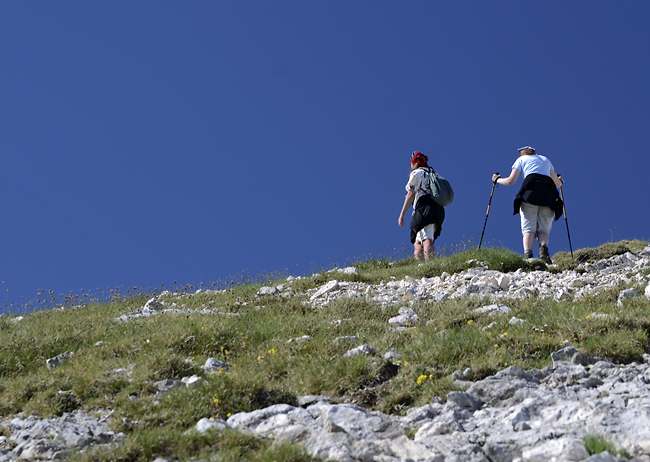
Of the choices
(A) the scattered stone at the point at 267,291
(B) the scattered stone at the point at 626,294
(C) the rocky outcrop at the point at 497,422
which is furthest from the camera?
(A) the scattered stone at the point at 267,291

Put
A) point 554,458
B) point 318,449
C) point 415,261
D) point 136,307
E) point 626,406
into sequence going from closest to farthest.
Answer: point 554,458 → point 318,449 → point 626,406 → point 136,307 → point 415,261

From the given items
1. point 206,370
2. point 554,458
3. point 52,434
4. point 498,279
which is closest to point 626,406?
point 554,458

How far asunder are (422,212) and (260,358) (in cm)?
952

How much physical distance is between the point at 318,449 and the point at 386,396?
124 centimetres

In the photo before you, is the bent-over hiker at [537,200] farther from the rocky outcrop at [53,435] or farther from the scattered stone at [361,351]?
the rocky outcrop at [53,435]

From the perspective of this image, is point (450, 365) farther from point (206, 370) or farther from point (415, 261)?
point (415, 261)

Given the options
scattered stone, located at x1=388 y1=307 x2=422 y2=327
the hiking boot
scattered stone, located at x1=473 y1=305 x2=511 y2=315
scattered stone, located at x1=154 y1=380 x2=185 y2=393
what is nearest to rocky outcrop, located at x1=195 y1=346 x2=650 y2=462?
scattered stone, located at x1=154 y1=380 x2=185 y2=393

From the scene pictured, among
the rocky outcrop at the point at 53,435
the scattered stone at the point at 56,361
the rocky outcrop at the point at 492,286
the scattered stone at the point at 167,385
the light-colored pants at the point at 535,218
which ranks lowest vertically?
the rocky outcrop at the point at 53,435

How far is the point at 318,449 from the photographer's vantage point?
429 centimetres

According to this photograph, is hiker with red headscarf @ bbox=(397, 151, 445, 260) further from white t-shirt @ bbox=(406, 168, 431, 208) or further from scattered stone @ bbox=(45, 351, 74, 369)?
scattered stone @ bbox=(45, 351, 74, 369)

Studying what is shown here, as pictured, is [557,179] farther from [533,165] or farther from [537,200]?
[537,200]

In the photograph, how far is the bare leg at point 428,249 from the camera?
15383mm

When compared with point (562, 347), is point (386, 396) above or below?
below

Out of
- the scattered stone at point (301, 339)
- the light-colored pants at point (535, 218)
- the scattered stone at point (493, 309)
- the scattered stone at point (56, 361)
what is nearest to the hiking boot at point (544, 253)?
the light-colored pants at point (535, 218)
